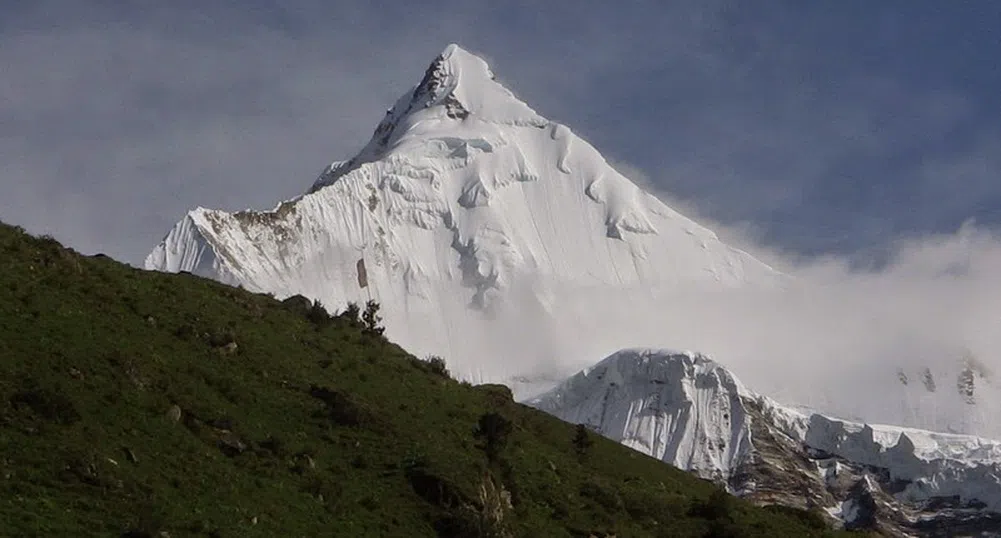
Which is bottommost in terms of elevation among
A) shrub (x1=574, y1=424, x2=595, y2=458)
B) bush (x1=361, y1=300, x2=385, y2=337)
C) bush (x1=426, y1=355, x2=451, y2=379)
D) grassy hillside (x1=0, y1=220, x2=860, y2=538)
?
grassy hillside (x1=0, y1=220, x2=860, y2=538)

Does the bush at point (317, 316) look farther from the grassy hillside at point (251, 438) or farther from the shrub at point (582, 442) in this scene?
the shrub at point (582, 442)

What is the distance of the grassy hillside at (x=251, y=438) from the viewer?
Answer: 4222 cm

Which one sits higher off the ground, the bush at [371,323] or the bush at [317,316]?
the bush at [371,323]

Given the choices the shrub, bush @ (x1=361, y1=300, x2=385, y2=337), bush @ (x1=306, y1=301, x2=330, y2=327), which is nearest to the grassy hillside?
the shrub

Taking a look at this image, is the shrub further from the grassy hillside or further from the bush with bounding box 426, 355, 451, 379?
the bush with bounding box 426, 355, 451, 379

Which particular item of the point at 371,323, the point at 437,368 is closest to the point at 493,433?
the point at 437,368

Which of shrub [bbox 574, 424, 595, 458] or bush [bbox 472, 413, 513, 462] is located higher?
shrub [bbox 574, 424, 595, 458]

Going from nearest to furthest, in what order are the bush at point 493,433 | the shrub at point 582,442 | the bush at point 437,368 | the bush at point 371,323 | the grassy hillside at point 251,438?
the grassy hillside at point 251,438, the bush at point 493,433, the shrub at point 582,442, the bush at point 437,368, the bush at point 371,323

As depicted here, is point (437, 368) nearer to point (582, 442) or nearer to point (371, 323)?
point (371, 323)

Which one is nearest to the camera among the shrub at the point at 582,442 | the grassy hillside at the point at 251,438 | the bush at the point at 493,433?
the grassy hillside at the point at 251,438

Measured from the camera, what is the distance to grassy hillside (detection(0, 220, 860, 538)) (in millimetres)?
42219

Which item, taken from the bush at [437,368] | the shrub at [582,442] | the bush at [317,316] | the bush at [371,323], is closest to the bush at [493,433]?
the shrub at [582,442]

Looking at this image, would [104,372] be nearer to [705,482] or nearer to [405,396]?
[405,396]

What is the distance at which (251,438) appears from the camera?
50000 millimetres
